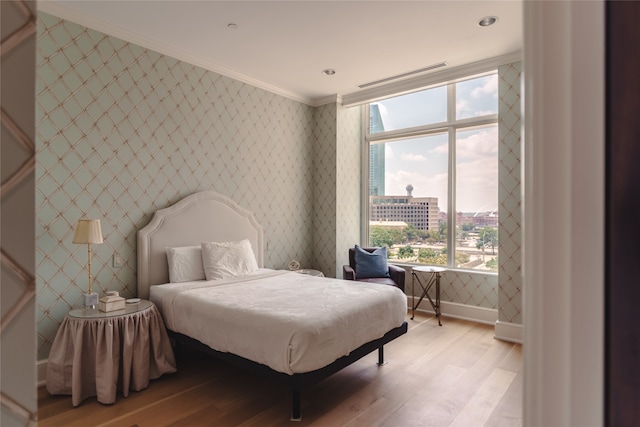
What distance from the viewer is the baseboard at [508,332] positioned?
3.72 meters

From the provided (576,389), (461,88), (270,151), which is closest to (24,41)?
(576,389)

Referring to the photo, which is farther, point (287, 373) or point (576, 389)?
point (287, 373)

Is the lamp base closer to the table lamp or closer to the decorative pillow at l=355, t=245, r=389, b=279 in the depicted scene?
the table lamp

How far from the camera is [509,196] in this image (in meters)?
3.87

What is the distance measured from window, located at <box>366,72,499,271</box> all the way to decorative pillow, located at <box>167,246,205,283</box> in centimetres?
291

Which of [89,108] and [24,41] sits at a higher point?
[89,108]

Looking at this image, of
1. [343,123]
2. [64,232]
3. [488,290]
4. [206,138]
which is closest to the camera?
[64,232]

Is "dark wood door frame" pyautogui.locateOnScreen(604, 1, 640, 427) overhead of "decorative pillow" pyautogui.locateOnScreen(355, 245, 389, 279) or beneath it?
overhead

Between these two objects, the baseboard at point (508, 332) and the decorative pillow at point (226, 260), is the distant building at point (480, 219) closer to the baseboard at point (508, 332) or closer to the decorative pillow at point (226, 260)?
the baseboard at point (508, 332)

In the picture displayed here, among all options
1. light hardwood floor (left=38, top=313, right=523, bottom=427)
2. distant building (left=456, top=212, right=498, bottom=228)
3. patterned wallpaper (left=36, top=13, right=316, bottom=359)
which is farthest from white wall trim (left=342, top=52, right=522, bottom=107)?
light hardwood floor (left=38, top=313, right=523, bottom=427)

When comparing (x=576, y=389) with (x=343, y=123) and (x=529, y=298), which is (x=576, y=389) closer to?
(x=529, y=298)

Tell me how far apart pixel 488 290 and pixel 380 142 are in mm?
2669

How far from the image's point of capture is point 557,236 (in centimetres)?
44

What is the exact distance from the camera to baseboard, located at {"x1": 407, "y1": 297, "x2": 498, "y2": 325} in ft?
13.9
